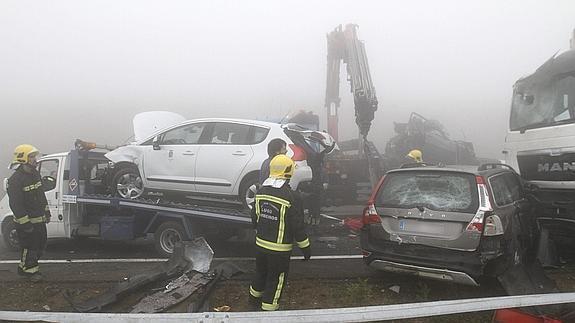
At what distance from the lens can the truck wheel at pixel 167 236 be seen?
7.21 meters

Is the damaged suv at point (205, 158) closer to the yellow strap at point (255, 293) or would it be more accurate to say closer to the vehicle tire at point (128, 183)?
the vehicle tire at point (128, 183)

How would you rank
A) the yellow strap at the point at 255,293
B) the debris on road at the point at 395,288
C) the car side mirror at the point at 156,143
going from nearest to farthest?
the yellow strap at the point at 255,293, the debris on road at the point at 395,288, the car side mirror at the point at 156,143

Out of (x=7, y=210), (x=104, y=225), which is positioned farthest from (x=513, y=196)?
(x=7, y=210)

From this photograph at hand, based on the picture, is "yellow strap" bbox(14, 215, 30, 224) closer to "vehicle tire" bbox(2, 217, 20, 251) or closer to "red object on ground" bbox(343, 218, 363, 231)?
"vehicle tire" bbox(2, 217, 20, 251)

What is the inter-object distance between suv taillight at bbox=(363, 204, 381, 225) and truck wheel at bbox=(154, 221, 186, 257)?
3.11m

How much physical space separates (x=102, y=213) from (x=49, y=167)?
1.31 meters

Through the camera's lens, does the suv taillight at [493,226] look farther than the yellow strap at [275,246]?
Yes

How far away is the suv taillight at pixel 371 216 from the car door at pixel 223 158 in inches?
82.7

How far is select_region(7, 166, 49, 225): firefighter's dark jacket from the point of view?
611 cm

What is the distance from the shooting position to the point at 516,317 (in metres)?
3.77

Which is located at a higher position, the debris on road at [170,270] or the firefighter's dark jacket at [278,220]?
the firefighter's dark jacket at [278,220]

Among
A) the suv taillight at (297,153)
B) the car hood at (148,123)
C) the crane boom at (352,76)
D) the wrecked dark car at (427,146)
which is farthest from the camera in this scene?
the wrecked dark car at (427,146)

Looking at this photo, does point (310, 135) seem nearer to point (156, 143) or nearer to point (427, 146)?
point (156, 143)

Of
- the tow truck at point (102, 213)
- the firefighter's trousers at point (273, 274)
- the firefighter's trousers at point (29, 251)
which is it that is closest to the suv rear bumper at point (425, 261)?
the firefighter's trousers at point (273, 274)
